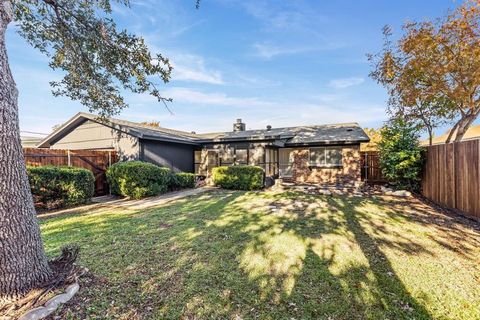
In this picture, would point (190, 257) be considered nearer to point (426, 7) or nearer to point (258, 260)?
point (258, 260)

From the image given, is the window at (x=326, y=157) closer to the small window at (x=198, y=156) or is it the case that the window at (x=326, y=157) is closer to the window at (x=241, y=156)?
the window at (x=241, y=156)

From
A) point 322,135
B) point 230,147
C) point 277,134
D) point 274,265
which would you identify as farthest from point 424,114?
point 274,265

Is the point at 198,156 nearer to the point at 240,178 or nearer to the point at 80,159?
the point at 240,178

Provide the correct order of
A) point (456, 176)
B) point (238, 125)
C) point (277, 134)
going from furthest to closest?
point (238, 125) → point (277, 134) → point (456, 176)

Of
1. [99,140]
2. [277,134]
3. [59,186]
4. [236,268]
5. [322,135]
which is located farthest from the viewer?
[277,134]

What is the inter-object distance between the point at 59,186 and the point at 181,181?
5347 mm

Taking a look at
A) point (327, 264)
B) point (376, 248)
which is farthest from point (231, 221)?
point (376, 248)

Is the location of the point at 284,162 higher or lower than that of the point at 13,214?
higher

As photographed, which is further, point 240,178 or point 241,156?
point 241,156

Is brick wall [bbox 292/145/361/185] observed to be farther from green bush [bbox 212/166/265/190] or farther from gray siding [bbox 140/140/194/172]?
gray siding [bbox 140/140/194/172]

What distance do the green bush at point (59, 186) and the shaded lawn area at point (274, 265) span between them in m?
1.78

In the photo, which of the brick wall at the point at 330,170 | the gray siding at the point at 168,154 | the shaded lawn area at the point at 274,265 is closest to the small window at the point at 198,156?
the gray siding at the point at 168,154

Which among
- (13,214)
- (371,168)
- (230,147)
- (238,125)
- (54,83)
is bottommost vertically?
(371,168)

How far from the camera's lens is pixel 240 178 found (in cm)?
1212
